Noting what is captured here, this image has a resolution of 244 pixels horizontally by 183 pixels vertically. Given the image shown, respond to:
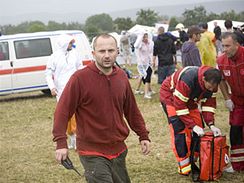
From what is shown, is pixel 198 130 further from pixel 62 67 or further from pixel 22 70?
pixel 22 70

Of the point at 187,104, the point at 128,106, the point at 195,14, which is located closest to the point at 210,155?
the point at 187,104

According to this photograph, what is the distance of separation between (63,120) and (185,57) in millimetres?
6261

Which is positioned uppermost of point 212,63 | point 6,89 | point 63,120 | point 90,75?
point 90,75

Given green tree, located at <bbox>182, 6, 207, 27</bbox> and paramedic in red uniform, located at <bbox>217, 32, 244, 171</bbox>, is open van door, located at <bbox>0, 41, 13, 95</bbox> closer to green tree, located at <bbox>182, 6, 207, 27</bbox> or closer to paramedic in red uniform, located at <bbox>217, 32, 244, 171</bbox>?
paramedic in red uniform, located at <bbox>217, 32, 244, 171</bbox>

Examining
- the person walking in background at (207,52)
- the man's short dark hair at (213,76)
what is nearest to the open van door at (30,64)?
the person walking in background at (207,52)

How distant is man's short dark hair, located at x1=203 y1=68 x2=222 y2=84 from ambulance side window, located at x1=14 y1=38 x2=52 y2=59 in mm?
8774

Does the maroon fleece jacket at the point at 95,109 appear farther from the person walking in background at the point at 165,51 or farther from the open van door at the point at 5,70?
the open van door at the point at 5,70

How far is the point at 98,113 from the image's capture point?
3.75 metres

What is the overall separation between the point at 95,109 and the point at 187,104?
6.59ft

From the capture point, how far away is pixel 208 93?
5332 mm

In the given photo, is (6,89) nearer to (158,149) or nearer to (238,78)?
(158,149)

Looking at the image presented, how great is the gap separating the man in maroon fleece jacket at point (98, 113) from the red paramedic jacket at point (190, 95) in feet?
4.77


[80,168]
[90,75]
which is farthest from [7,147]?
[90,75]

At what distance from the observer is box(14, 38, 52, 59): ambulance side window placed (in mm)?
13039
